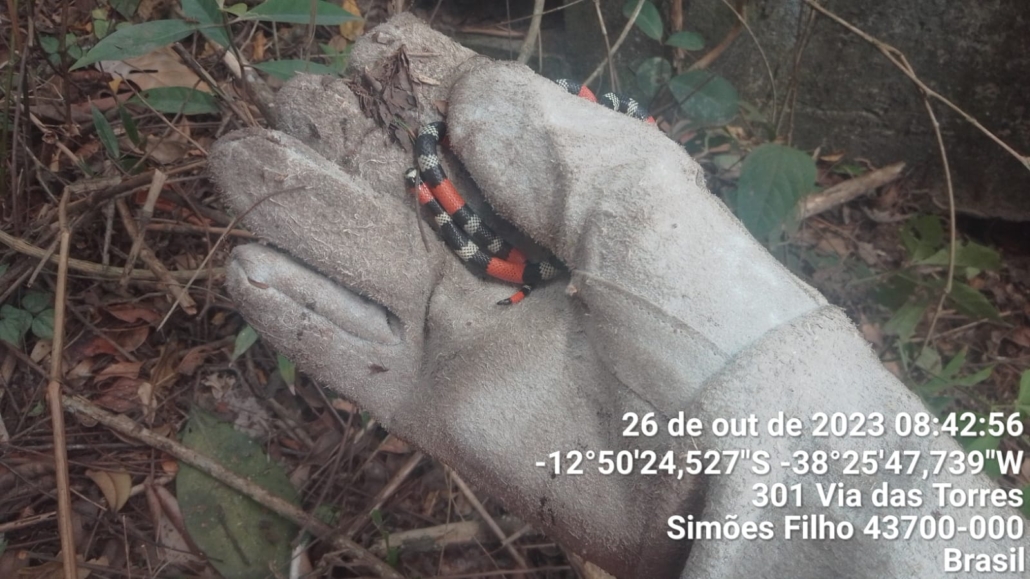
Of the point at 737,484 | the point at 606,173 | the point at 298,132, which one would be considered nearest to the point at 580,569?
the point at 737,484

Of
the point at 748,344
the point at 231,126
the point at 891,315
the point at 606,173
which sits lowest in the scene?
the point at 891,315

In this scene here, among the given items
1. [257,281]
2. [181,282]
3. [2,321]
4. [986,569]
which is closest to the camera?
[986,569]

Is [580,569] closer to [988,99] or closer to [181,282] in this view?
[181,282]

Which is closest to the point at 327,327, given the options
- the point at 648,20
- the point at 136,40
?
the point at 136,40

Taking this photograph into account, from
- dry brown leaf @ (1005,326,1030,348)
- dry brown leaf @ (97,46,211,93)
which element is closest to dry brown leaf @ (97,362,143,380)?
dry brown leaf @ (97,46,211,93)

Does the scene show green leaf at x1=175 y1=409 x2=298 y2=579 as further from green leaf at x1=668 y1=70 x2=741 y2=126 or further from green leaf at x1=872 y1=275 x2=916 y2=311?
green leaf at x1=872 y1=275 x2=916 y2=311

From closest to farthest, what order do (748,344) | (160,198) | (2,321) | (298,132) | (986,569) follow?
1. (986,569)
2. (748,344)
3. (298,132)
4. (2,321)
5. (160,198)

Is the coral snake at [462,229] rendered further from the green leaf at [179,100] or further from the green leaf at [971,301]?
the green leaf at [971,301]
